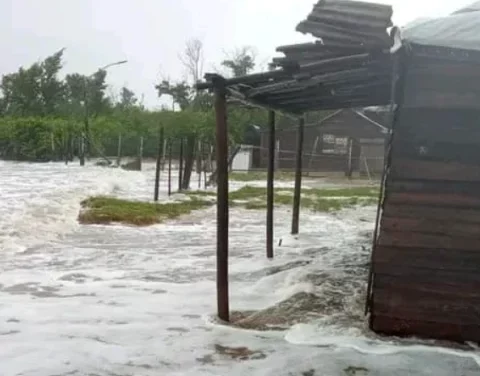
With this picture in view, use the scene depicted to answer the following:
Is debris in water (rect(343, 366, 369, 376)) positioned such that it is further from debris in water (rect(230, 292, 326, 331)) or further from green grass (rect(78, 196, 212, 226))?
green grass (rect(78, 196, 212, 226))

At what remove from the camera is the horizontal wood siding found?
477cm

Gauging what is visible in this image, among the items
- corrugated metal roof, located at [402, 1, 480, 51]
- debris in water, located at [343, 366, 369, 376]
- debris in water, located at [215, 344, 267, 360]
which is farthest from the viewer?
debris in water, located at [215, 344, 267, 360]

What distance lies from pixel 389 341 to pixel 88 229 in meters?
7.71

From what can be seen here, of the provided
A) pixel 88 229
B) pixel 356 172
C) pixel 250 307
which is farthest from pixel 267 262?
pixel 356 172

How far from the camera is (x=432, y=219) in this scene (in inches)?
191

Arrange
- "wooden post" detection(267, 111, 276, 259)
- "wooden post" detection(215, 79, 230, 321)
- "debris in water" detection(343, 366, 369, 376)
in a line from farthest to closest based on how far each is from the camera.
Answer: "wooden post" detection(267, 111, 276, 259) < "wooden post" detection(215, 79, 230, 321) < "debris in water" detection(343, 366, 369, 376)

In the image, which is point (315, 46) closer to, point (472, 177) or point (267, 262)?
point (472, 177)

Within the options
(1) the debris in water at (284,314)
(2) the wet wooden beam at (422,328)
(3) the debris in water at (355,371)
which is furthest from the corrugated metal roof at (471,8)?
(3) the debris in water at (355,371)

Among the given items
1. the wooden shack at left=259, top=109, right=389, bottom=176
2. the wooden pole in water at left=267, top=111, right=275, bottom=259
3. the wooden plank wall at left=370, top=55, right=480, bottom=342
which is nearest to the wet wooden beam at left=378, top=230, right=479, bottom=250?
the wooden plank wall at left=370, top=55, right=480, bottom=342

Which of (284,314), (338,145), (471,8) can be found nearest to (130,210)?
(284,314)

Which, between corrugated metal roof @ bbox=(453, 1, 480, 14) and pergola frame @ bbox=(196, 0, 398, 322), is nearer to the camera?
pergola frame @ bbox=(196, 0, 398, 322)

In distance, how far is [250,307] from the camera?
6.15 meters

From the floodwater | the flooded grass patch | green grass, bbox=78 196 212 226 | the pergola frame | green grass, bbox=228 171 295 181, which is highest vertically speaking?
the pergola frame

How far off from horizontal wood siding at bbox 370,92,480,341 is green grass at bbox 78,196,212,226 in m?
8.01
